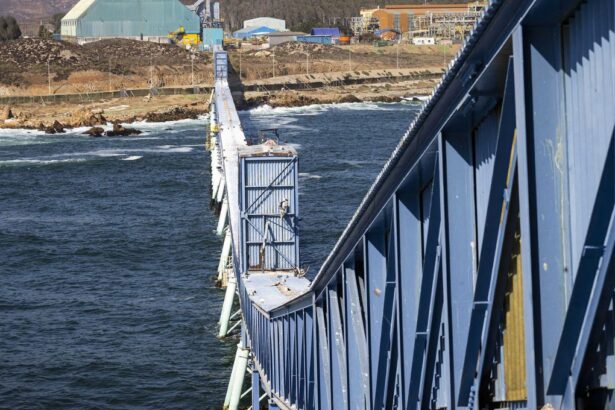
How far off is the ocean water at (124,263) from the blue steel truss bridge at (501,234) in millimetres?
14480

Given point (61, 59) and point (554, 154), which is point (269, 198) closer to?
point (554, 154)

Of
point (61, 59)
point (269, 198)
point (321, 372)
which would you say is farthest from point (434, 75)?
point (321, 372)

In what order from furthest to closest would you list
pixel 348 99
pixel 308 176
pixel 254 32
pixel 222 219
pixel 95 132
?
1. pixel 254 32
2. pixel 348 99
3. pixel 95 132
4. pixel 308 176
5. pixel 222 219

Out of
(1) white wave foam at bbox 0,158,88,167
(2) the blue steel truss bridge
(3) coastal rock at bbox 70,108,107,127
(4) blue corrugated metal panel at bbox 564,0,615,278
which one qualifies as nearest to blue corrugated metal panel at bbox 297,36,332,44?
(3) coastal rock at bbox 70,108,107,127

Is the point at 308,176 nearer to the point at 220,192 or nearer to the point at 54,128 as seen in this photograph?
the point at 220,192

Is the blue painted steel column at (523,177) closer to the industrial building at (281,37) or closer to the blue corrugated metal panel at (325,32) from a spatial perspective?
the industrial building at (281,37)

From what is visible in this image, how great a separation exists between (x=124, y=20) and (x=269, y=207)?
114648 millimetres

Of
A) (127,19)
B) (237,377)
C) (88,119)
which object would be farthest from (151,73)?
(237,377)

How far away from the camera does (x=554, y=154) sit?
660 centimetres

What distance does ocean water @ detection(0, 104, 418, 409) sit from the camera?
26.8 metres

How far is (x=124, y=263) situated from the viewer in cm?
3856

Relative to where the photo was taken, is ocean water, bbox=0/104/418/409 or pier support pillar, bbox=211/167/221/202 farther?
pier support pillar, bbox=211/167/221/202

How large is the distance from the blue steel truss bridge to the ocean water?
14.5 meters

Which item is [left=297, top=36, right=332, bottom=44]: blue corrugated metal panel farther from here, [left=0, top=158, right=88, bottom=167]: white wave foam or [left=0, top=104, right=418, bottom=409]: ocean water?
[left=0, top=158, right=88, bottom=167]: white wave foam
